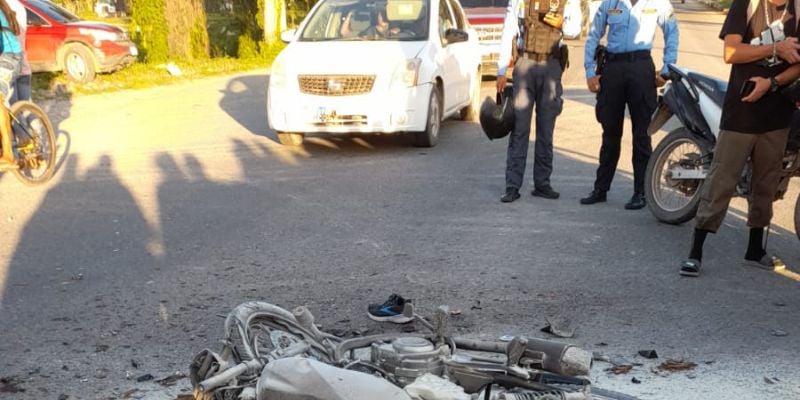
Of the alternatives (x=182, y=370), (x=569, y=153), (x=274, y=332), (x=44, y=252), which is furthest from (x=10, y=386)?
(x=569, y=153)

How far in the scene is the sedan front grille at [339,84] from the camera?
10.2 m

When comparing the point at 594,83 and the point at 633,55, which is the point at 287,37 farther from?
the point at 633,55

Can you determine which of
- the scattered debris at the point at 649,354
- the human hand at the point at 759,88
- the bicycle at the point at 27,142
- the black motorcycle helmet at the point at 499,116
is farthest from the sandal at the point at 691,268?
the bicycle at the point at 27,142

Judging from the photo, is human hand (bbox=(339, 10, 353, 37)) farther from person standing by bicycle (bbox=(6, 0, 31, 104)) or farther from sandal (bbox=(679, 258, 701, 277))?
sandal (bbox=(679, 258, 701, 277))

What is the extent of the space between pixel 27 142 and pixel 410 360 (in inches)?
276

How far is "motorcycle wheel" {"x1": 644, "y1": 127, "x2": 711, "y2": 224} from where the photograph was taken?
6.82 meters

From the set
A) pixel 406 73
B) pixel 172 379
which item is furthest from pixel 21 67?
pixel 172 379

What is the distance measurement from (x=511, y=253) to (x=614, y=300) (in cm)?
114

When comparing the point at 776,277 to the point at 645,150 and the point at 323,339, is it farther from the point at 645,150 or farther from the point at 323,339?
the point at 323,339

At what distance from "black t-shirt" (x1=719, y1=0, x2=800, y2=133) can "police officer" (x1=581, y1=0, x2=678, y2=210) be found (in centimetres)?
170

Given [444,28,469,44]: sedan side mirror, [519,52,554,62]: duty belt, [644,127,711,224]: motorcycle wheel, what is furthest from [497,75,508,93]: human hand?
[444,28,469,44]: sedan side mirror

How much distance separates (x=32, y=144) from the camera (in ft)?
29.3

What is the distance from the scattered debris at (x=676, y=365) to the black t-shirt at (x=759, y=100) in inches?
71.3

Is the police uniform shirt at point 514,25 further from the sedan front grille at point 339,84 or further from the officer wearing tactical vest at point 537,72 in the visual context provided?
the sedan front grille at point 339,84
